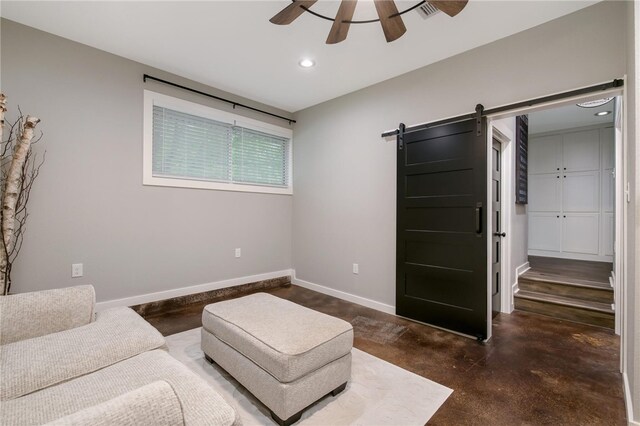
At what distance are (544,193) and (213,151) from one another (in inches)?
248

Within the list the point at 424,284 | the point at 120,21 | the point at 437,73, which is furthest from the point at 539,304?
the point at 120,21

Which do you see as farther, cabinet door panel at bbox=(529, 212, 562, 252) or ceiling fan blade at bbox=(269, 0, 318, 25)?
cabinet door panel at bbox=(529, 212, 562, 252)

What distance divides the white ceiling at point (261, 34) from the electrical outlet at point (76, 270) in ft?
7.04

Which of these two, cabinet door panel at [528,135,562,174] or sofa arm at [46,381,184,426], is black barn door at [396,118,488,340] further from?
cabinet door panel at [528,135,562,174]

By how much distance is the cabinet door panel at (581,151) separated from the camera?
17.2 feet

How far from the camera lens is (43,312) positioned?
1.56 meters

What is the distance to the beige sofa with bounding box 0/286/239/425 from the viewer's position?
0.70 meters

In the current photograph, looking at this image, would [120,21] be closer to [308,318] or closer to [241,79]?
[241,79]

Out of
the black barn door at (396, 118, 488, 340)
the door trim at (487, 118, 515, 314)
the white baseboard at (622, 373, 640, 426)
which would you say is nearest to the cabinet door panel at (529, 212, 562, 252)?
the door trim at (487, 118, 515, 314)

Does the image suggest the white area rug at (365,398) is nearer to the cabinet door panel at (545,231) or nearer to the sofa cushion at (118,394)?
the sofa cushion at (118,394)

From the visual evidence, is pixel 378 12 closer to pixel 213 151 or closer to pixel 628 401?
pixel 213 151

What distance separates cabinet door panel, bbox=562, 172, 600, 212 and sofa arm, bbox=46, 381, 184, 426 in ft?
23.2

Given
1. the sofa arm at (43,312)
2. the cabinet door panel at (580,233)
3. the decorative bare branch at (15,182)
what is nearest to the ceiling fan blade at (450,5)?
the sofa arm at (43,312)

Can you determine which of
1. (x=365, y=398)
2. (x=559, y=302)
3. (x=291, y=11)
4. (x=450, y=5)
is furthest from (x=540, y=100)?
(x=365, y=398)
